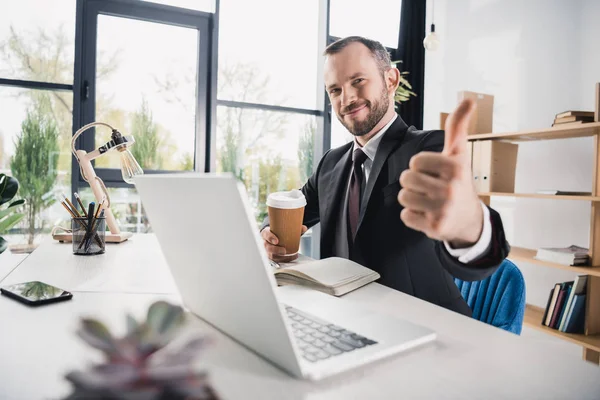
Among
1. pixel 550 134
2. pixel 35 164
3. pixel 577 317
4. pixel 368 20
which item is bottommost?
pixel 577 317

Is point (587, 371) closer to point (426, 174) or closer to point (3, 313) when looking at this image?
point (426, 174)

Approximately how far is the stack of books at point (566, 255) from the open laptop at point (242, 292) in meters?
2.13

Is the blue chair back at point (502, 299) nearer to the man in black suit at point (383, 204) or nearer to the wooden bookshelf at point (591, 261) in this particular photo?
the man in black suit at point (383, 204)

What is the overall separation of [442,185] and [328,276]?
0.45 meters

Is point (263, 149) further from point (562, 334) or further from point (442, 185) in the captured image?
point (442, 185)

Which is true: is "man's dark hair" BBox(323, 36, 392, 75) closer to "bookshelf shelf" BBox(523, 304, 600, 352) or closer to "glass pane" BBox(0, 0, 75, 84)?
"bookshelf shelf" BBox(523, 304, 600, 352)

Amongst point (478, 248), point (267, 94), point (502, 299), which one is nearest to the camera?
point (478, 248)

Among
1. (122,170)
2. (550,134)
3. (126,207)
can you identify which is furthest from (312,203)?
(126,207)

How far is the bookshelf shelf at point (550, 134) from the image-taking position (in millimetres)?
2263

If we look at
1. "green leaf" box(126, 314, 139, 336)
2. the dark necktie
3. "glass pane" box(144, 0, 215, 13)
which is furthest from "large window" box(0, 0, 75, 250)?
"green leaf" box(126, 314, 139, 336)

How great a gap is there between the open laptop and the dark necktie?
73cm

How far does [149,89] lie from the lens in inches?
122

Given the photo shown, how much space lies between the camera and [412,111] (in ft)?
12.8

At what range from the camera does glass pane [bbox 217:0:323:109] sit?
3.33 m
